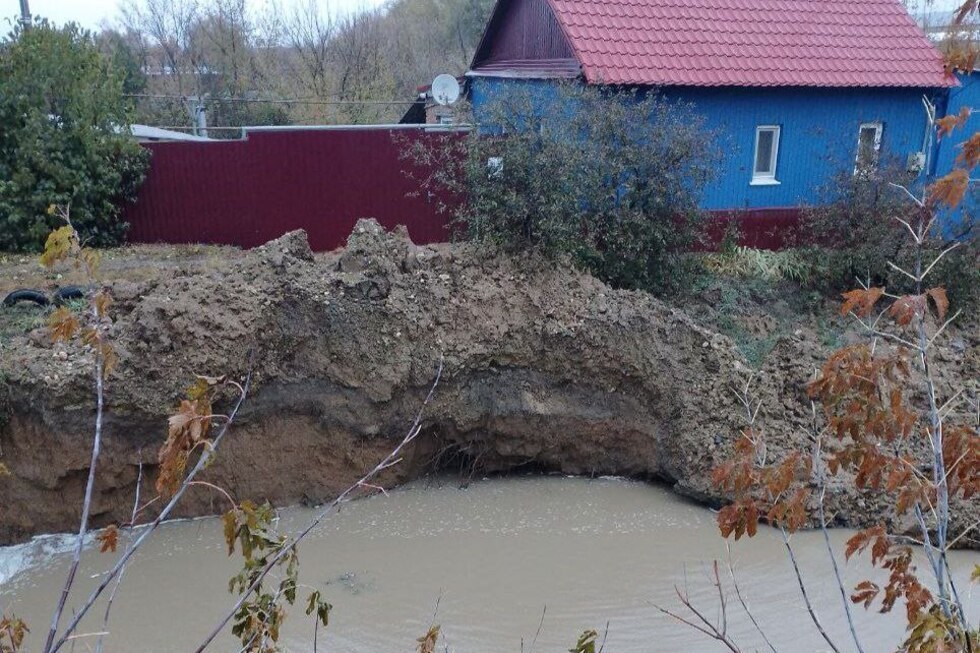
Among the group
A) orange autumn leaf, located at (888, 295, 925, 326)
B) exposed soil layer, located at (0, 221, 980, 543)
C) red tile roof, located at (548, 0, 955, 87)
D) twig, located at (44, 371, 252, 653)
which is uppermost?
red tile roof, located at (548, 0, 955, 87)

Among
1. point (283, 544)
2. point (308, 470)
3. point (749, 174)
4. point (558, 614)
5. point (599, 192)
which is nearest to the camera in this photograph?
point (283, 544)

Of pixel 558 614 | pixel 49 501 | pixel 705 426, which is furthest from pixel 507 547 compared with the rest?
pixel 49 501

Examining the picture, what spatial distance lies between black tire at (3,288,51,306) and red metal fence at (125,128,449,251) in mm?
3593

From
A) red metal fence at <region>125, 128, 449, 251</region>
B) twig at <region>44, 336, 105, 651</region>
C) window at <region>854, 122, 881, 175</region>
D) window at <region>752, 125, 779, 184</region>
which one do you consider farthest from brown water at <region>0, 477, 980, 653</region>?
window at <region>752, 125, 779, 184</region>

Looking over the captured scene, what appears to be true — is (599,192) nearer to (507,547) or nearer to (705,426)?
(705,426)

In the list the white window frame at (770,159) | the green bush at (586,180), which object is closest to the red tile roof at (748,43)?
the white window frame at (770,159)

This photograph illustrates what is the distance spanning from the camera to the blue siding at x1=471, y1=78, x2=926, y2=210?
1402 centimetres

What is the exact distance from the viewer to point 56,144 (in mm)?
12344

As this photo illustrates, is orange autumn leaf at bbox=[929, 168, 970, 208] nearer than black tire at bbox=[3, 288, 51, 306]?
Yes

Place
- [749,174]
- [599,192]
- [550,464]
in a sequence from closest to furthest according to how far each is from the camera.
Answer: [550,464] → [599,192] → [749,174]

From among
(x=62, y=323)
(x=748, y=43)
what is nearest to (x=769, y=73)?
(x=748, y=43)

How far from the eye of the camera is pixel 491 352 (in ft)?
31.7

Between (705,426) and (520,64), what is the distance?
9169 mm

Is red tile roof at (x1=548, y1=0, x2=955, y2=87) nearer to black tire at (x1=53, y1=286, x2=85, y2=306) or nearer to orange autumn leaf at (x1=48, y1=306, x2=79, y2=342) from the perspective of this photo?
black tire at (x1=53, y1=286, x2=85, y2=306)
